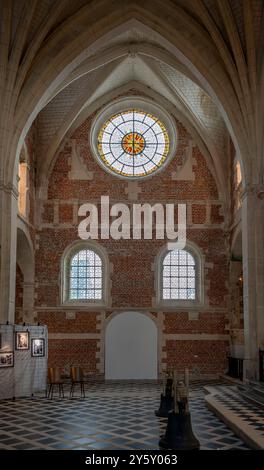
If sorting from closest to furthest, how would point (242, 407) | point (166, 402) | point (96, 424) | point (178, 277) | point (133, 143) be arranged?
point (96, 424), point (166, 402), point (242, 407), point (178, 277), point (133, 143)

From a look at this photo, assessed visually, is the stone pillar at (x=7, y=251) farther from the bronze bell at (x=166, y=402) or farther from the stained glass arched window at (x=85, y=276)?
the stained glass arched window at (x=85, y=276)

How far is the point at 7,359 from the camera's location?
50.0ft

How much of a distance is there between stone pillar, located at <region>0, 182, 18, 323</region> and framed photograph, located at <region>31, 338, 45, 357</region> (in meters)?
0.92

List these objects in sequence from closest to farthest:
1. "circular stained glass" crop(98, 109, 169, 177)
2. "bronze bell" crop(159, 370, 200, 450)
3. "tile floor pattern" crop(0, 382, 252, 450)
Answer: "bronze bell" crop(159, 370, 200, 450) → "tile floor pattern" crop(0, 382, 252, 450) → "circular stained glass" crop(98, 109, 169, 177)

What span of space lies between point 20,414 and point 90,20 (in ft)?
38.0

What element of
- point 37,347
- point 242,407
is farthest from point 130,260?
point 242,407

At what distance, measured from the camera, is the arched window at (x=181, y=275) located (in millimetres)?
22625

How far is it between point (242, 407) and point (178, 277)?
34.0ft

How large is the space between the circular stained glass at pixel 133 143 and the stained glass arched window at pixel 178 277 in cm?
374

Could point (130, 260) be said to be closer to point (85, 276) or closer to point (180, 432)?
point (85, 276)

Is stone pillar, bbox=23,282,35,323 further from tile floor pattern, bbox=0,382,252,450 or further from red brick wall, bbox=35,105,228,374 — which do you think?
tile floor pattern, bbox=0,382,252,450

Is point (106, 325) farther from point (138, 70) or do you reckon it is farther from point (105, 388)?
point (138, 70)

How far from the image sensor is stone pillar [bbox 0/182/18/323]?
53.1 ft

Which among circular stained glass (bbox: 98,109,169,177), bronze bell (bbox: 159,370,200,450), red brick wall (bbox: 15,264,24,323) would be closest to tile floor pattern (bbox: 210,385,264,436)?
bronze bell (bbox: 159,370,200,450)
